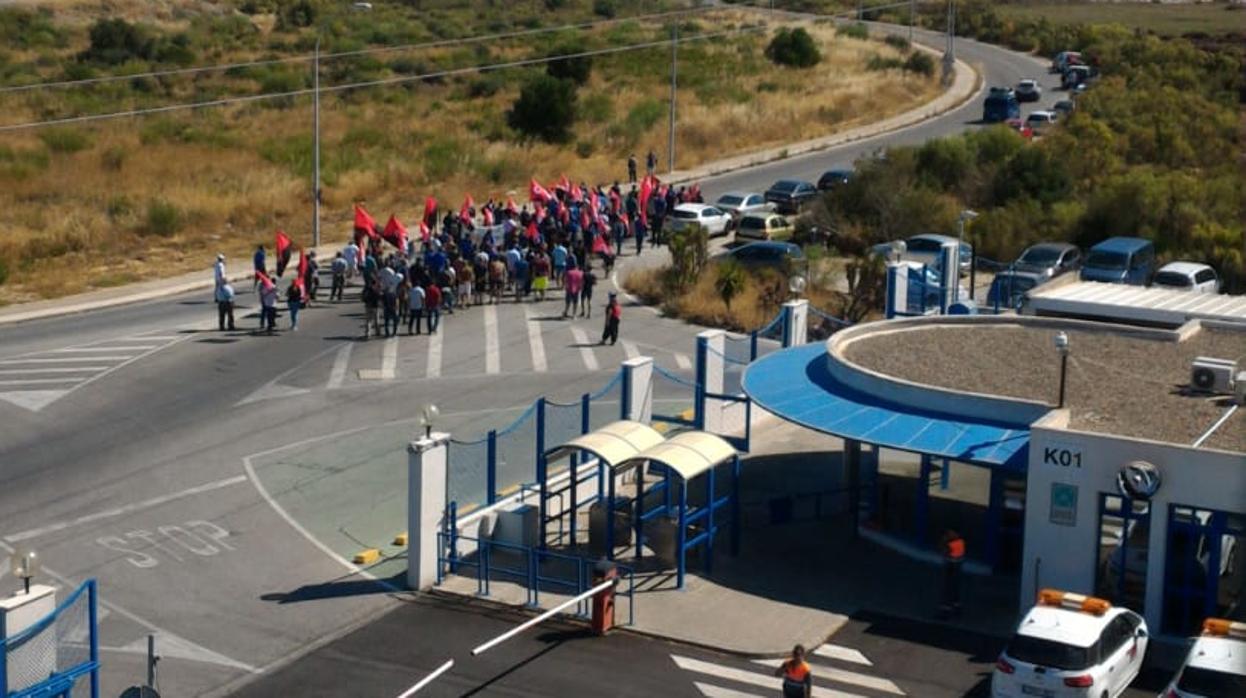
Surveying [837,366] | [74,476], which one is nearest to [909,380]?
[837,366]

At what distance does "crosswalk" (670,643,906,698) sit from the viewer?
68.8ft

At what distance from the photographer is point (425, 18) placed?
121 meters

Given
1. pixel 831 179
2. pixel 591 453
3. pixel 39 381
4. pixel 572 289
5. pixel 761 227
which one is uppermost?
pixel 591 453

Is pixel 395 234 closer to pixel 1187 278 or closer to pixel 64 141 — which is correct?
pixel 1187 278

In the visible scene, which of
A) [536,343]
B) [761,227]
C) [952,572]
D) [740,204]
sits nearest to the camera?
[952,572]

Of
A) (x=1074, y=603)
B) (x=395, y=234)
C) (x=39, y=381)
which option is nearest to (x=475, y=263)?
(x=395, y=234)

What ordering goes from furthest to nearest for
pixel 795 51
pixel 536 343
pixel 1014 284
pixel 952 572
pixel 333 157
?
pixel 795 51 → pixel 333 157 → pixel 1014 284 → pixel 536 343 → pixel 952 572

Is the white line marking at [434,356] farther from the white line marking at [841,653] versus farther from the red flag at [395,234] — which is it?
the white line marking at [841,653]

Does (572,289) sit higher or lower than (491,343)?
higher

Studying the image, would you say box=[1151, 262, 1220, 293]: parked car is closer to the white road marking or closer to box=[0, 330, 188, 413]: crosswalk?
the white road marking

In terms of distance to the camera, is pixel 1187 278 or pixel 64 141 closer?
pixel 1187 278

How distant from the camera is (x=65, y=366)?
121 feet

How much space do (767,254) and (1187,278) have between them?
36.6 ft

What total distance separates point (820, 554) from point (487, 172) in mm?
41968
